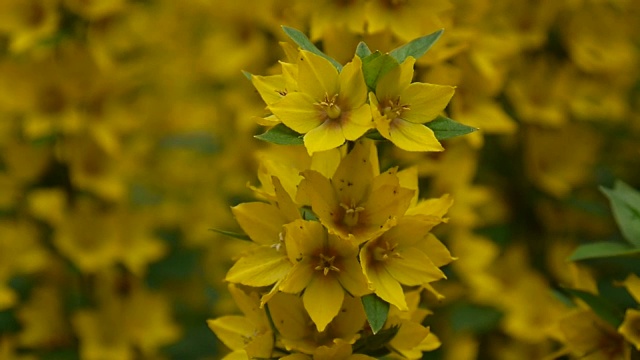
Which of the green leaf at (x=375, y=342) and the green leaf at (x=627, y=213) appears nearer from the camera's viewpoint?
the green leaf at (x=375, y=342)

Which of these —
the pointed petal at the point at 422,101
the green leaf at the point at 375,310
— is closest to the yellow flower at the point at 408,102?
the pointed petal at the point at 422,101

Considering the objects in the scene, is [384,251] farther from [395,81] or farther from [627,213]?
[627,213]

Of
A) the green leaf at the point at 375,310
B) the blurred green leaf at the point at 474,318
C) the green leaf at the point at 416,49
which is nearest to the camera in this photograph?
the green leaf at the point at 375,310

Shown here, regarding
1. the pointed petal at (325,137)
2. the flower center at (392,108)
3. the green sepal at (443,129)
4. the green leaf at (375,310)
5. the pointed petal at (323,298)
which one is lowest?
the pointed petal at (323,298)

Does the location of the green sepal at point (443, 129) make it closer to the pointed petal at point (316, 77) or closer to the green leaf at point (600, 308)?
the pointed petal at point (316, 77)

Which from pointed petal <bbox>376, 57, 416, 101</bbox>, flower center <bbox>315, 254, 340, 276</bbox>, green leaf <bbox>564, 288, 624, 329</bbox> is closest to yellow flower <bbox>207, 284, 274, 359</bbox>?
flower center <bbox>315, 254, 340, 276</bbox>

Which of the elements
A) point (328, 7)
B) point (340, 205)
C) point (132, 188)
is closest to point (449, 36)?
point (328, 7)

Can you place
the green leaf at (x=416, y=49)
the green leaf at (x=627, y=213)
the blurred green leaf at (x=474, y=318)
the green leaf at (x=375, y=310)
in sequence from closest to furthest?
the green leaf at (x=375, y=310)
the green leaf at (x=416, y=49)
the green leaf at (x=627, y=213)
the blurred green leaf at (x=474, y=318)

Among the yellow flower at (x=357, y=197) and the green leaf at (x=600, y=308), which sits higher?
the yellow flower at (x=357, y=197)
